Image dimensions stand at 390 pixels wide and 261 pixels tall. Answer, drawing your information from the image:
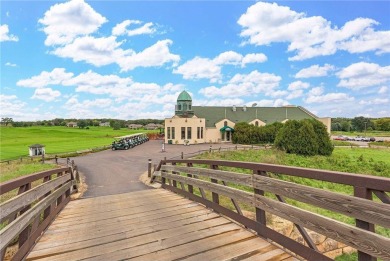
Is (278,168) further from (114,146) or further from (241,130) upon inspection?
(241,130)

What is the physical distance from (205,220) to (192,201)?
1.57 meters

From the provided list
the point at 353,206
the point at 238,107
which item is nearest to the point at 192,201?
the point at 353,206

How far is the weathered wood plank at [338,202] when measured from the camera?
2.36 meters

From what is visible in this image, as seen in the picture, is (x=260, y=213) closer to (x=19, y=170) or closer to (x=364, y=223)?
(x=364, y=223)

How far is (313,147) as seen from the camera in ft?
113

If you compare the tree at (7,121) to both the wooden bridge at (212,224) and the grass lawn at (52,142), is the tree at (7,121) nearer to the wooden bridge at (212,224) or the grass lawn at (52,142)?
the grass lawn at (52,142)

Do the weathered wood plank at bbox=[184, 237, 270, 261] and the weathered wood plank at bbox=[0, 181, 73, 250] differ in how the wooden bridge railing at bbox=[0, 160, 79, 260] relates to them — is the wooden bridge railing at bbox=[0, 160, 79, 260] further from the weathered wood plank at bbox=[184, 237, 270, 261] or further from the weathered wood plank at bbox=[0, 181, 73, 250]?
the weathered wood plank at bbox=[184, 237, 270, 261]

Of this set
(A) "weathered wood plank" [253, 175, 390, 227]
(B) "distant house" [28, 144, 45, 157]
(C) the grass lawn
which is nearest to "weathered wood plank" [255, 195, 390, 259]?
(A) "weathered wood plank" [253, 175, 390, 227]

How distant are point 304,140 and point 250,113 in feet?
63.2

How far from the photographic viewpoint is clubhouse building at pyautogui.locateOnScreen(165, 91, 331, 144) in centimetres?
4262

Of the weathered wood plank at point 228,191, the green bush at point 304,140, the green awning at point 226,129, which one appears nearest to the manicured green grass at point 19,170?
the weathered wood plank at point 228,191

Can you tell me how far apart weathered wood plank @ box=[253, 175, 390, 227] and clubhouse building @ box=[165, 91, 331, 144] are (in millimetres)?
37583

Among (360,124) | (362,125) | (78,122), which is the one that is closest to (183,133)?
(78,122)

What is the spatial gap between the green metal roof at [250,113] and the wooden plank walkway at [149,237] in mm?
41529
